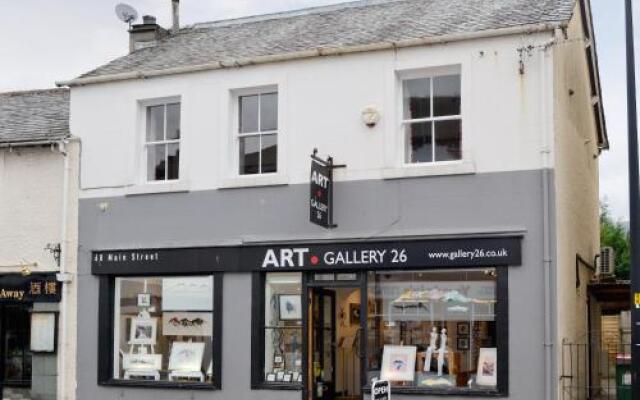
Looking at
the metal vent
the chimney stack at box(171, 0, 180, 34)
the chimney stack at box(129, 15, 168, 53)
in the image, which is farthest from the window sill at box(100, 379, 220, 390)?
the metal vent

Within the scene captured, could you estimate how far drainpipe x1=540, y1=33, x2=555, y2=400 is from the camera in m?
14.0

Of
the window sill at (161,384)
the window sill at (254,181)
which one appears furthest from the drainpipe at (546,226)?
the window sill at (161,384)

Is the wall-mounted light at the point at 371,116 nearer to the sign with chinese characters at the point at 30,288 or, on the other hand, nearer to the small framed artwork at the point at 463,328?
the small framed artwork at the point at 463,328

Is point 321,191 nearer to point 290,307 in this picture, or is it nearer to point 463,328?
point 290,307

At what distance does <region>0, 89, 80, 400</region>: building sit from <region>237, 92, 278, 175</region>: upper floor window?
3.21 m

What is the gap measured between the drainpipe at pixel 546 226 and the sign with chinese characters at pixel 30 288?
850cm

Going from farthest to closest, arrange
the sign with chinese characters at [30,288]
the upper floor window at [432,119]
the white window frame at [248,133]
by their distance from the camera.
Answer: the sign with chinese characters at [30,288] → the white window frame at [248,133] → the upper floor window at [432,119]

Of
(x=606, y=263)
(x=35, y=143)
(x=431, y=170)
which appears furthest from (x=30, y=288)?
(x=606, y=263)

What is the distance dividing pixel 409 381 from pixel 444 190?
2.93 m

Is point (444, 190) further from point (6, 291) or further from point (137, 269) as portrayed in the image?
point (6, 291)

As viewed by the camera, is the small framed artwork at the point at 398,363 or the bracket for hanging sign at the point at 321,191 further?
the small framed artwork at the point at 398,363

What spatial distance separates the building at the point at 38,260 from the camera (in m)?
17.6

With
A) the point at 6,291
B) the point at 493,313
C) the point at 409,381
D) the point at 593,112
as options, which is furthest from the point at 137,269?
the point at 593,112

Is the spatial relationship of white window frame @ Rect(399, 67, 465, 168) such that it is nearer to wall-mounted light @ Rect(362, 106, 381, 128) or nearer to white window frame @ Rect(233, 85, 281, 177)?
wall-mounted light @ Rect(362, 106, 381, 128)
